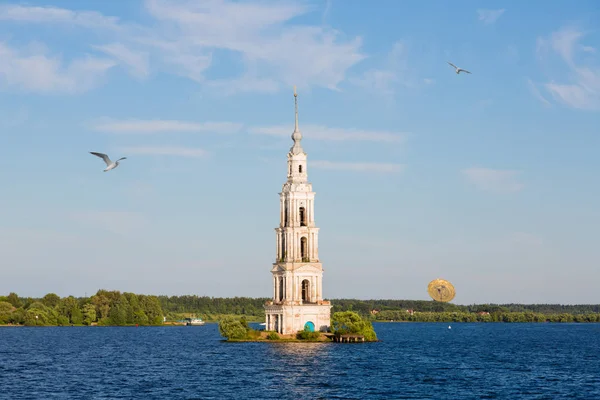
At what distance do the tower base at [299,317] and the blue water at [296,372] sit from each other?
18.8 ft

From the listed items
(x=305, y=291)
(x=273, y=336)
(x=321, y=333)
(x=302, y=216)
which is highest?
(x=302, y=216)

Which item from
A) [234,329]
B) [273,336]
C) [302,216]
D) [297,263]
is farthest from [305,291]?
[234,329]

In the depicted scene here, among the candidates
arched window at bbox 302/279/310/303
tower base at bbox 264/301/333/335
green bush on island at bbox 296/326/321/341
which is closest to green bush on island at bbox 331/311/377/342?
tower base at bbox 264/301/333/335

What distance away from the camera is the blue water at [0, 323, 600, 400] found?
86.4m

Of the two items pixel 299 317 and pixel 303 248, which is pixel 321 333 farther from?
pixel 303 248

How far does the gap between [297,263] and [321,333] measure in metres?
11.7

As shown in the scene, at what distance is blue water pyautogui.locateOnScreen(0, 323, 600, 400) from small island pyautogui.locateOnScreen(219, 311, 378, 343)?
2.83m

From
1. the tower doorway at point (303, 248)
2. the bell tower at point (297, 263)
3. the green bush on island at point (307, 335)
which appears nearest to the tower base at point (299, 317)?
the bell tower at point (297, 263)

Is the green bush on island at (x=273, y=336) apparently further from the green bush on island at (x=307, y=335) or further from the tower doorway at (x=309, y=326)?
the tower doorway at (x=309, y=326)

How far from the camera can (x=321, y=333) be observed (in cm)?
14862

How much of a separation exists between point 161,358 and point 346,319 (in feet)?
115

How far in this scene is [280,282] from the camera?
154 metres

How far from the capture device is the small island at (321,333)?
482ft

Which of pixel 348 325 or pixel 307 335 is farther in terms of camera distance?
pixel 348 325
